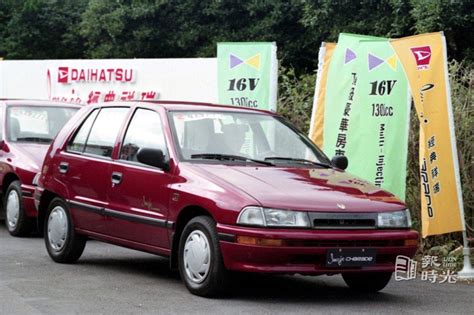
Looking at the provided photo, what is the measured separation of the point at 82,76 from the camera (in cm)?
2003

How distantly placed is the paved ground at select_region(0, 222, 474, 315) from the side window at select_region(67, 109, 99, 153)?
1.14 meters

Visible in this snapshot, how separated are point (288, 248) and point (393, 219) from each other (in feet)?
3.28

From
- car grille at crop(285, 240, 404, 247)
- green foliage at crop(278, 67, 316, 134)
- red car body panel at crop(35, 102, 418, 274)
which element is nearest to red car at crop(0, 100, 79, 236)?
red car body panel at crop(35, 102, 418, 274)

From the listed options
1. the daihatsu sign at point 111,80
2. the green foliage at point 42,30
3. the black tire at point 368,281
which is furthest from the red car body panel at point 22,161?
the green foliage at point 42,30

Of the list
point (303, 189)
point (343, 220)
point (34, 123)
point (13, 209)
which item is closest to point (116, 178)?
point (303, 189)

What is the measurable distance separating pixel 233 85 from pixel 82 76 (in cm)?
728

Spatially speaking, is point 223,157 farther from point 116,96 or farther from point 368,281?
point 116,96

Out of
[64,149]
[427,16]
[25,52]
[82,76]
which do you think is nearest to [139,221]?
[64,149]

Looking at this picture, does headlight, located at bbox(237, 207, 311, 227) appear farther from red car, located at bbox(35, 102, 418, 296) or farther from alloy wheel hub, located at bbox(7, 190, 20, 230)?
alloy wheel hub, located at bbox(7, 190, 20, 230)

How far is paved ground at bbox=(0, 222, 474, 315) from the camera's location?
7875 millimetres

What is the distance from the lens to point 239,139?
30.1 feet

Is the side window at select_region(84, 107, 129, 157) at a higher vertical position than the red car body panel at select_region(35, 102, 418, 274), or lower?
higher

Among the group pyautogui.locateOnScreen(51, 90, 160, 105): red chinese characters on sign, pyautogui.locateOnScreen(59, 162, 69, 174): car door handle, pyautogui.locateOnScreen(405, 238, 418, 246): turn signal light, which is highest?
pyautogui.locateOnScreen(51, 90, 160, 105): red chinese characters on sign

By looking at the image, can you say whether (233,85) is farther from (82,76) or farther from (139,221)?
(82,76)
